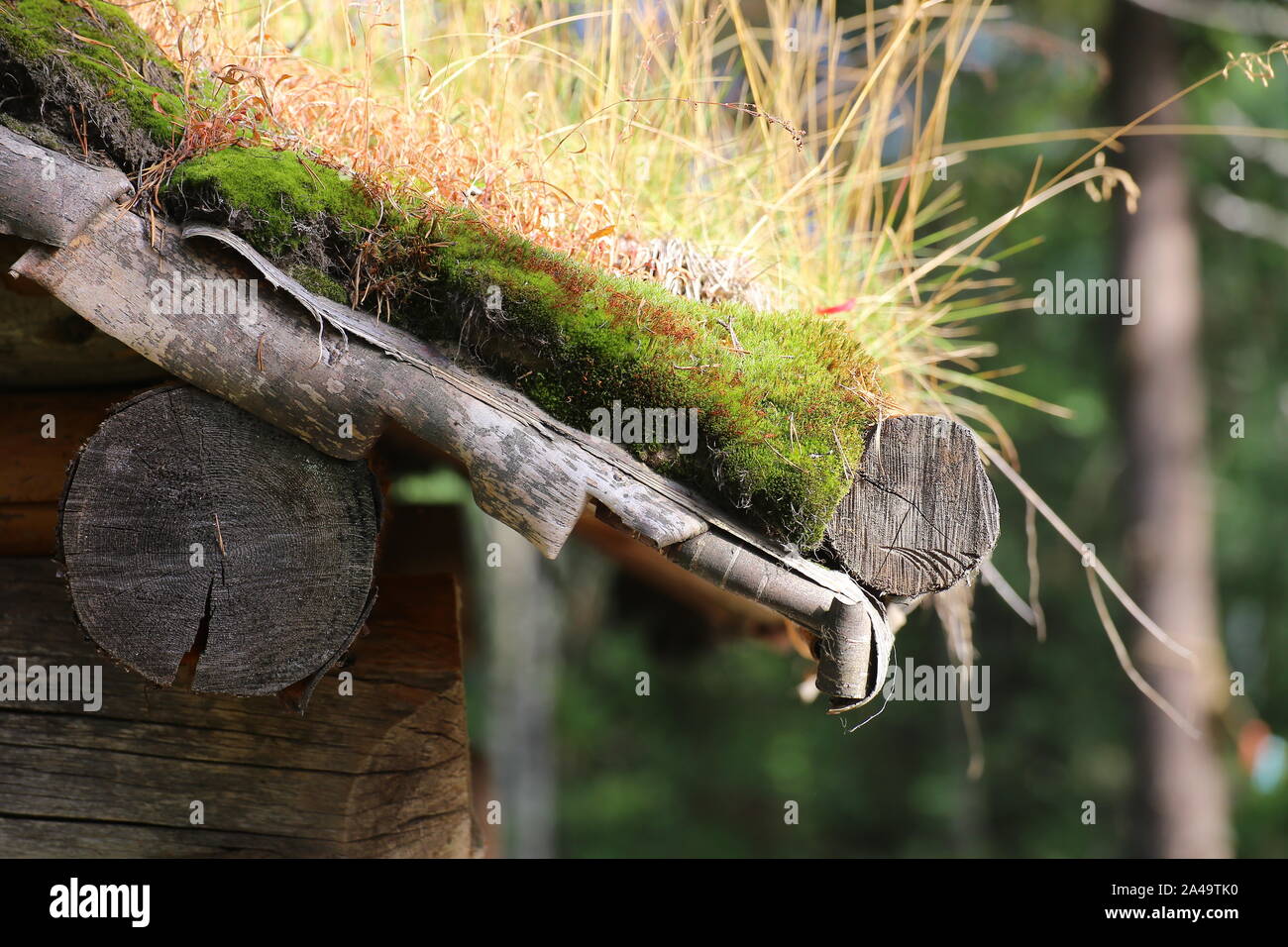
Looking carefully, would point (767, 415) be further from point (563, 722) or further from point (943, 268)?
point (563, 722)

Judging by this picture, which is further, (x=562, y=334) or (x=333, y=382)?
(x=562, y=334)

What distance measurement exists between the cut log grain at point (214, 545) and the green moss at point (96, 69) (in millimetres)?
526

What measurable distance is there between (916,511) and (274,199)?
137 centimetres

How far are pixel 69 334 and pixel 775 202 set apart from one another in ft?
6.24

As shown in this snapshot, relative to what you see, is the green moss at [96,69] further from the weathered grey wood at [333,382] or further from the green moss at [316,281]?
the green moss at [316,281]

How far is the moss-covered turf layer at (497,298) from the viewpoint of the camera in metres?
1.83

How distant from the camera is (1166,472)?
8.03 m

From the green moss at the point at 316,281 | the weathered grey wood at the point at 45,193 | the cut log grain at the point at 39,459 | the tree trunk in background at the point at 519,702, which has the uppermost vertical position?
the weathered grey wood at the point at 45,193

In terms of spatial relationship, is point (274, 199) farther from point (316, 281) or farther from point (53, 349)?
point (53, 349)

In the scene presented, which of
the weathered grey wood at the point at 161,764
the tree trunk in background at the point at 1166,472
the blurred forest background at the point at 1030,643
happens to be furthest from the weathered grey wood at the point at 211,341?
the tree trunk in background at the point at 1166,472

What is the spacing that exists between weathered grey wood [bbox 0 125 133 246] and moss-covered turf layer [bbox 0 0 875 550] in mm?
106

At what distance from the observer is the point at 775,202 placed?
2.90 meters

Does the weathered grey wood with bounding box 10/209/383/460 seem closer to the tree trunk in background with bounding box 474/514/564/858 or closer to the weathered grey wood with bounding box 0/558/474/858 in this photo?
the weathered grey wood with bounding box 0/558/474/858

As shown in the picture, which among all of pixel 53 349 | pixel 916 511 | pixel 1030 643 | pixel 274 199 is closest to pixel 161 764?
pixel 53 349
